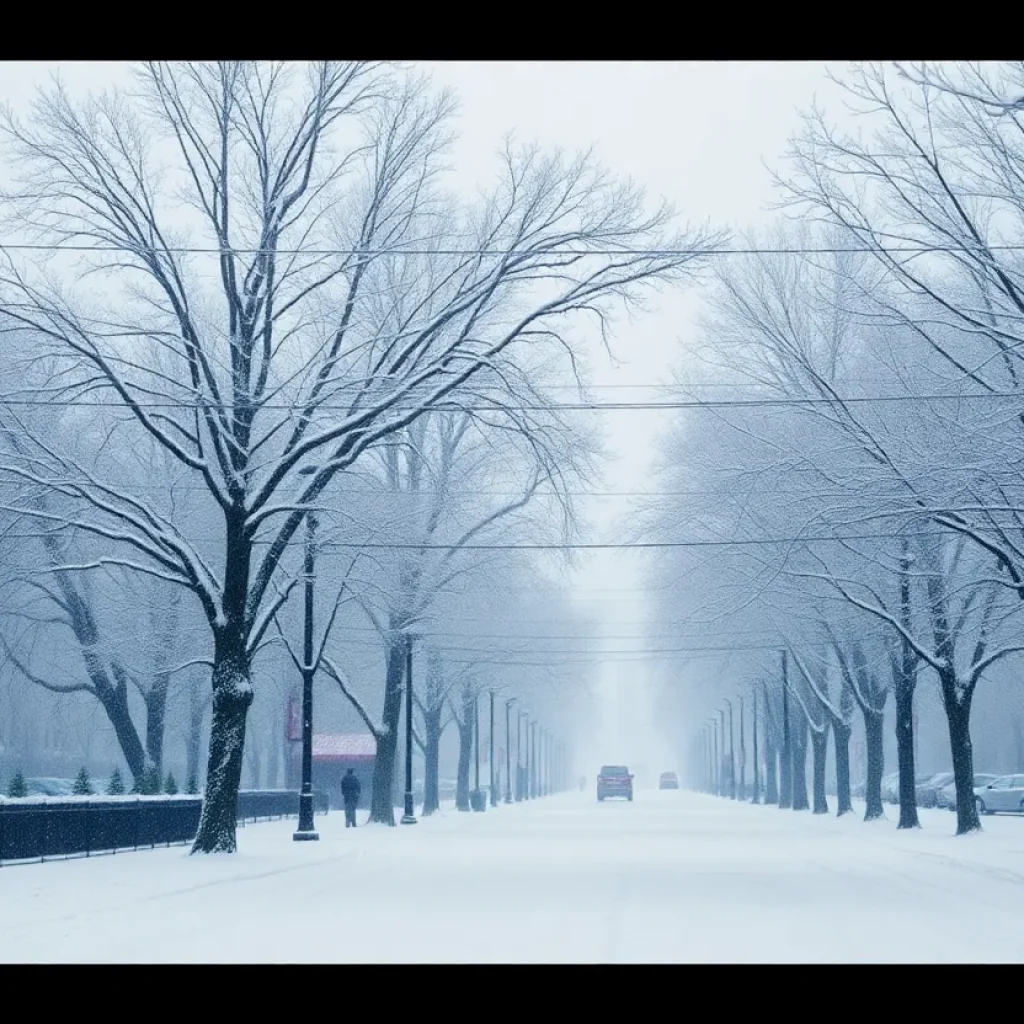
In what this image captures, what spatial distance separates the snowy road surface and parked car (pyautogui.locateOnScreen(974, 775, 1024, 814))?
2496cm

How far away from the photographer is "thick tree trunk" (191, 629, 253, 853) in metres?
29.6

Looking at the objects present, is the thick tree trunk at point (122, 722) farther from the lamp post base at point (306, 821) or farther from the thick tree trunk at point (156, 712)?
the lamp post base at point (306, 821)

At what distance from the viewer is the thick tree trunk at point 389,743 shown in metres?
47.4

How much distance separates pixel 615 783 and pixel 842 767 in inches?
1173

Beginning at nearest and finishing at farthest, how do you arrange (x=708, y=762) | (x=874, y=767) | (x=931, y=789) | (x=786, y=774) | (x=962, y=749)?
(x=962, y=749) < (x=874, y=767) < (x=931, y=789) < (x=786, y=774) < (x=708, y=762)

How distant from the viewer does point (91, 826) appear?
29234 mm

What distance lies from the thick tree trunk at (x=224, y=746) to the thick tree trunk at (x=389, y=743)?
17796mm

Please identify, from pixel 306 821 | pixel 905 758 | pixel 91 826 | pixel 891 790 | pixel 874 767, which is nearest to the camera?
pixel 91 826

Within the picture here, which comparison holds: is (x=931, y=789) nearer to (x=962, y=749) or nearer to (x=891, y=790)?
(x=891, y=790)

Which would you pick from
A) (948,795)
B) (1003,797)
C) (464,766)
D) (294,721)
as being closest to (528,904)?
(294,721)

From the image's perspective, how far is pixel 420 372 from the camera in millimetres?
28484

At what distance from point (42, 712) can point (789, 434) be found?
4727 cm
